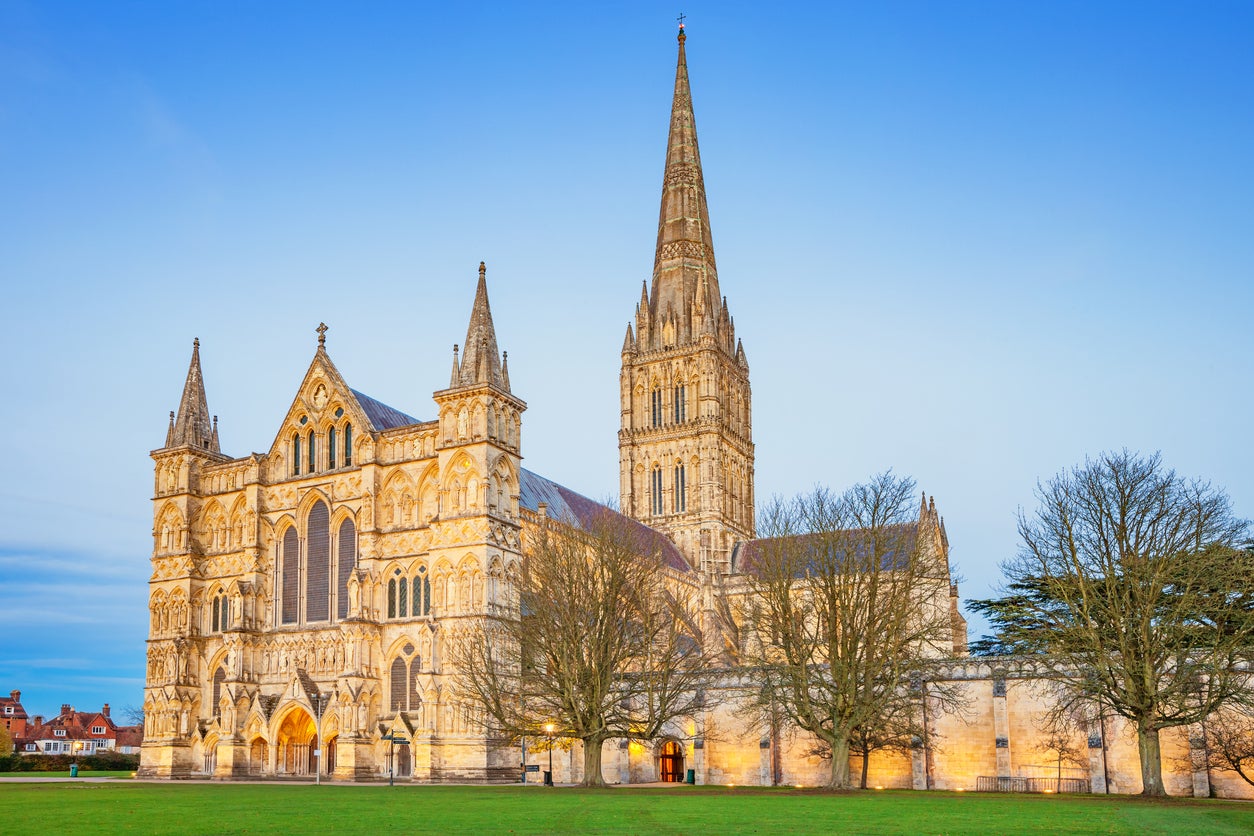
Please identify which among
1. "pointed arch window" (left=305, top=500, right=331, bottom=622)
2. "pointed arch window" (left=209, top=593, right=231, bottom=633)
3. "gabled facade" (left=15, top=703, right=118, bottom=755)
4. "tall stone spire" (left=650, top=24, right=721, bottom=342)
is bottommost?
"gabled facade" (left=15, top=703, right=118, bottom=755)

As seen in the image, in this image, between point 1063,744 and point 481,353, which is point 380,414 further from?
point 1063,744

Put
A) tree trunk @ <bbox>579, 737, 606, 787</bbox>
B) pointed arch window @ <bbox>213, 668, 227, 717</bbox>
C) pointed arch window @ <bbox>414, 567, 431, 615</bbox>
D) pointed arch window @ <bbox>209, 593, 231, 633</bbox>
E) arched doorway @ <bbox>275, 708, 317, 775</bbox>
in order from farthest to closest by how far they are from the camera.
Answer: pointed arch window @ <bbox>209, 593, 231, 633</bbox>, pointed arch window @ <bbox>213, 668, 227, 717</bbox>, arched doorway @ <bbox>275, 708, 317, 775</bbox>, pointed arch window @ <bbox>414, 567, 431, 615</bbox>, tree trunk @ <bbox>579, 737, 606, 787</bbox>

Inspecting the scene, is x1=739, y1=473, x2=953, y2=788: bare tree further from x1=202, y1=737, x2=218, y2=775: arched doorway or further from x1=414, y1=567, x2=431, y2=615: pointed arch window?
x1=202, y1=737, x2=218, y2=775: arched doorway

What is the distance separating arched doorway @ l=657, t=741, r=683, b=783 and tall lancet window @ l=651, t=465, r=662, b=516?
3081 cm

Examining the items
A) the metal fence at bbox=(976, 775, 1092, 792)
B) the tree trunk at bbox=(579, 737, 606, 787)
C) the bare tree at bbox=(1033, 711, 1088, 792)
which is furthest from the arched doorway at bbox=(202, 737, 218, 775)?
the bare tree at bbox=(1033, 711, 1088, 792)

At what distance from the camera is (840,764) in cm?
3991

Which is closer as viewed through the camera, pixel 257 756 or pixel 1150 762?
pixel 1150 762

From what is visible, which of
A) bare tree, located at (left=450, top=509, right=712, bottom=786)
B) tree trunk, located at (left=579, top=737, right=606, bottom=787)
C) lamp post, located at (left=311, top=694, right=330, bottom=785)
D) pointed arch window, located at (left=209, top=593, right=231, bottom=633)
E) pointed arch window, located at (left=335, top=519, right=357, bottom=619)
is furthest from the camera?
pointed arch window, located at (left=209, top=593, right=231, bottom=633)

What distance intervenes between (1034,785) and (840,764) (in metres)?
8.86

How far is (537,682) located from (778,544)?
433 inches

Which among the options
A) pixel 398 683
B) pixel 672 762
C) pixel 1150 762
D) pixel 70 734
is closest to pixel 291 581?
pixel 398 683

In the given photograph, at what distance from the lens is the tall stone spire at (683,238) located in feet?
286

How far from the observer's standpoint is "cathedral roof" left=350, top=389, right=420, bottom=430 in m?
57.0

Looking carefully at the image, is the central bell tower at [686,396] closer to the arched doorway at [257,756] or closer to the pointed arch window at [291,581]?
the pointed arch window at [291,581]
